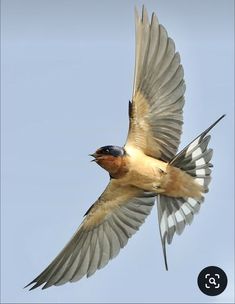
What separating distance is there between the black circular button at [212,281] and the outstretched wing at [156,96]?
70 cm

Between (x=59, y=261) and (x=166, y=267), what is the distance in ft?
2.51

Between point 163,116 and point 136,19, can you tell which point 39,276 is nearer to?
point 163,116

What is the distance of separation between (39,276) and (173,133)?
1.06 meters

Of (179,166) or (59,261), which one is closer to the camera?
(179,166)

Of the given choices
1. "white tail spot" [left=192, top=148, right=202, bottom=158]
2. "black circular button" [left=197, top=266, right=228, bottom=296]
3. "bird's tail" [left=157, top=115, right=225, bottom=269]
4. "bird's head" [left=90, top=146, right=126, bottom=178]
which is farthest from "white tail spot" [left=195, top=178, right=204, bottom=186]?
"black circular button" [left=197, top=266, right=228, bottom=296]

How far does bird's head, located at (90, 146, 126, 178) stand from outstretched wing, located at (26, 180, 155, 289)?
363mm

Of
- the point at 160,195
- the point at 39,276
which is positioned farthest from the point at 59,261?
the point at 160,195

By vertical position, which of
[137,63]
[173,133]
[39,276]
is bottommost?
[39,276]

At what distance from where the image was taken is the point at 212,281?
17.7 feet

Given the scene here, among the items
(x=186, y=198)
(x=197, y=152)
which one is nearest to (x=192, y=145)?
(x=197, y=152)

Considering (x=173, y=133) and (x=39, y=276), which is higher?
(x=173, y=133)

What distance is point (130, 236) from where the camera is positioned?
5555 millimetres

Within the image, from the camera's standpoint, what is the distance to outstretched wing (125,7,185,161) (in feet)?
17.0

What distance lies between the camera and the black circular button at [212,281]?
17.6 feet
